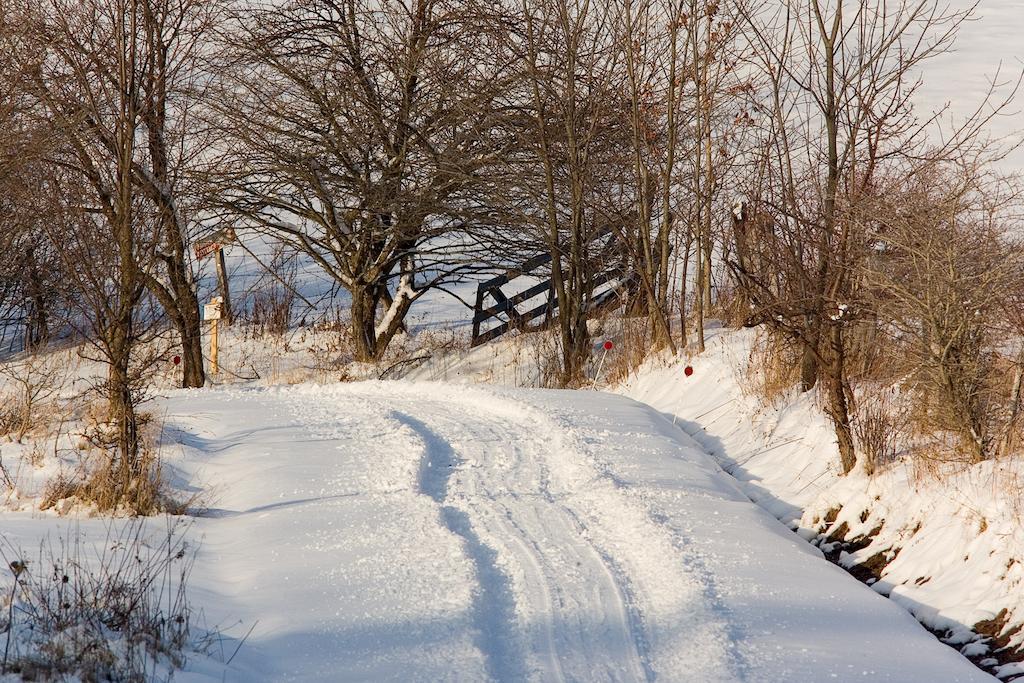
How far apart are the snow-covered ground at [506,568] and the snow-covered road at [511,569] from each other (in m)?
0.02

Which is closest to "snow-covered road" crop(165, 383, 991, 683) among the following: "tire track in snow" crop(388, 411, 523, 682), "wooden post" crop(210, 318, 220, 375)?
"tire track in snow" crop(388, 411, 523, 682)

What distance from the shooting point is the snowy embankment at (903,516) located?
253 inches

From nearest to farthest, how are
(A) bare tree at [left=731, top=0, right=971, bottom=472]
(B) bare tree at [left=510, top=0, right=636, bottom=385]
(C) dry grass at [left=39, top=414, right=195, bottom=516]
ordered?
(C) dry grass at [left=39, top=414, right=195, bottom=516], (A) bare tree at [left=731, top=0, right=971, bottom=472], (B) bare tree at [left=510, top=0, right=636, bottom=385]

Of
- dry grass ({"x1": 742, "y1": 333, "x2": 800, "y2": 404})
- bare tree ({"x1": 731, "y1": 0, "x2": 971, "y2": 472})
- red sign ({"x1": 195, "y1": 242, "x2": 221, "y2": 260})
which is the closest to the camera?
bare tree ({"x1": 731, "y1": 0, "x2": 971, "y2": 472})

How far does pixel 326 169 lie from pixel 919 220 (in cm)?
1314

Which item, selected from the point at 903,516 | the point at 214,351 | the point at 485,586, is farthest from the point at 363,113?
the point at 485,586

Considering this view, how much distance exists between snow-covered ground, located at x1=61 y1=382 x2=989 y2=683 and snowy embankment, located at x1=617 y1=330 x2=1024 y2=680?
341mm

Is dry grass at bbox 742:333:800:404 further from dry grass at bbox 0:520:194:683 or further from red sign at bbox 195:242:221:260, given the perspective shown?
dry grass at bbox 0:520:194:683

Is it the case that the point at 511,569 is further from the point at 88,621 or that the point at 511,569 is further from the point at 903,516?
the point at 903,516

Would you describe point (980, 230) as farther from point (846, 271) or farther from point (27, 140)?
point (27, 140)

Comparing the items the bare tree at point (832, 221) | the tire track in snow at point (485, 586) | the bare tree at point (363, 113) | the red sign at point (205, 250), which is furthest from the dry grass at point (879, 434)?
the bare tree at point (363, 113)

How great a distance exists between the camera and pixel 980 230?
27.9ft

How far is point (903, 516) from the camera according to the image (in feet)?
26.1

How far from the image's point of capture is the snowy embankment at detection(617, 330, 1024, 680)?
6426mm
